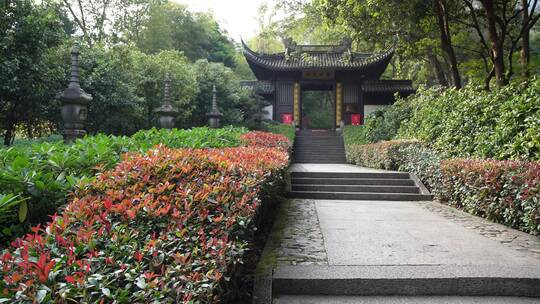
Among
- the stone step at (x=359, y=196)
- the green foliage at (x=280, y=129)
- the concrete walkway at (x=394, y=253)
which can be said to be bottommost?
the stone step at (x=359, y=196)

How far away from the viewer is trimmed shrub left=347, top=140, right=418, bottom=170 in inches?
402

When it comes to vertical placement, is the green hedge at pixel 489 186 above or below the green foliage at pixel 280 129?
below

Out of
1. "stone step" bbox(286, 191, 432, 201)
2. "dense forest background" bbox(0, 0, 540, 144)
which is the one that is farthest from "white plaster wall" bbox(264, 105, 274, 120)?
"stone step" bbox(286, 191, 432, 201)

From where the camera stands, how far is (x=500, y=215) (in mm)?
5117

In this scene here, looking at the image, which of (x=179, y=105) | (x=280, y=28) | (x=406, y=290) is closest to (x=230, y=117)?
(x=179, y=105)

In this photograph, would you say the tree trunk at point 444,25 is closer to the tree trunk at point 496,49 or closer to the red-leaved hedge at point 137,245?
the tree trunk at point 496,49

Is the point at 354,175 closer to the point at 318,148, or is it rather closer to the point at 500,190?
the point at 500,190

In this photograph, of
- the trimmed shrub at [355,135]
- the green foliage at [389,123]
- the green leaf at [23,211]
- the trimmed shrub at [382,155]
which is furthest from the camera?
the trimmed shrub at [355,135]

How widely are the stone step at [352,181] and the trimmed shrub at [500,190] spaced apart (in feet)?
6.32

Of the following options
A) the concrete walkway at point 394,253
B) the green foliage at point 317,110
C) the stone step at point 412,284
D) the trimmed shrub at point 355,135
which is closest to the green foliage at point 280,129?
the trimmed shrub at point 355,135

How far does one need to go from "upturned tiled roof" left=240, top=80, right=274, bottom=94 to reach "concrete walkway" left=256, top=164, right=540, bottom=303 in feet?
61.6

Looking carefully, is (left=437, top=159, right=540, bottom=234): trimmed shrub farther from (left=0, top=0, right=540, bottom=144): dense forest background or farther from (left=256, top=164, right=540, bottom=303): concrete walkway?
(left=0, top=0, right=540, bottom=144): dense forest background

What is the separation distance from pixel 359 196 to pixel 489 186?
2.90m

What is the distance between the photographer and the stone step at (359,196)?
25.1 ft
